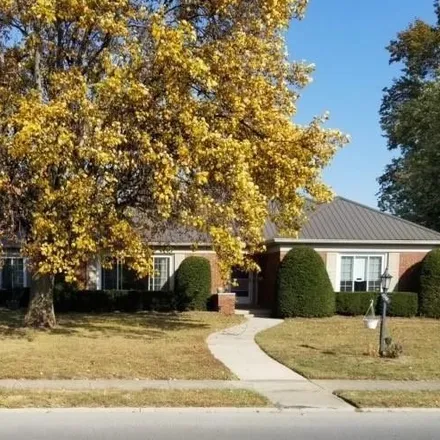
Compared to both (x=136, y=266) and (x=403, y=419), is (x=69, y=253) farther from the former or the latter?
(x=403, y=419)

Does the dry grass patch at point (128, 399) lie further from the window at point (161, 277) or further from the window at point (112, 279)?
the window at point (112, 279)

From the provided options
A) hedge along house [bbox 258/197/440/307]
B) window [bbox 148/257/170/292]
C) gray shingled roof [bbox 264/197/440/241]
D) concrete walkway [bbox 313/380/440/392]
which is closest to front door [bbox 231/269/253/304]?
hedge along house [bbox 258/197/440/307]

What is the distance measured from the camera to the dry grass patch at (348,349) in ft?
38.2

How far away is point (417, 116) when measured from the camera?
105 ft

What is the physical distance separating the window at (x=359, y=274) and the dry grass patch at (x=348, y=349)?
155 inches

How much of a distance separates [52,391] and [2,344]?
5.53 m

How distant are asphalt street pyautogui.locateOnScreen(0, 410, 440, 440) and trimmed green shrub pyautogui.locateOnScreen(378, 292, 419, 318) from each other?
52.2ft

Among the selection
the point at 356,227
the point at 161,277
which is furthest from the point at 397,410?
the point at 161,277

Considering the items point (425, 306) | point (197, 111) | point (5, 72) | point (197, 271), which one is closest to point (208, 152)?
point (197, 111)

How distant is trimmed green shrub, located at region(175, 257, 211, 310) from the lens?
25234mm

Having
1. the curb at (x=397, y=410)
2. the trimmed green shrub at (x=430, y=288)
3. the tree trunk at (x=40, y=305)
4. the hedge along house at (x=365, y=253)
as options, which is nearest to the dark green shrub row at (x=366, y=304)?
the trimmed green shrub at (x=430, y=288)

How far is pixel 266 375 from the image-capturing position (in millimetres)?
11391

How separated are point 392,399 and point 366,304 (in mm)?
15447

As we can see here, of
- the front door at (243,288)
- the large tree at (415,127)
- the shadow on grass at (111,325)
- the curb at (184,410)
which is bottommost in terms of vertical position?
the shadow on grass at (111,325)
